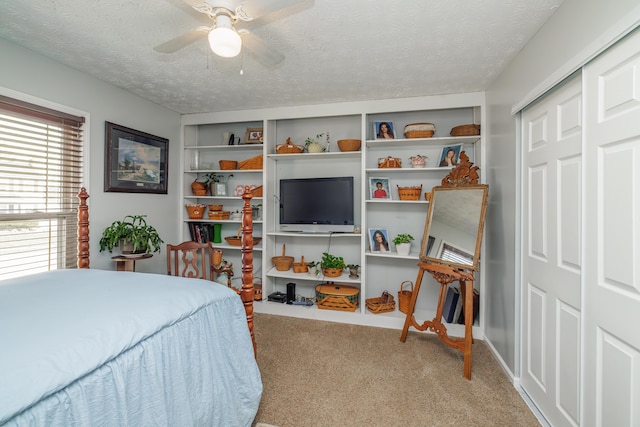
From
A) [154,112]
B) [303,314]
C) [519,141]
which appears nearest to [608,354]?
[519,141]

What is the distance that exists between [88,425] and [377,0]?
2.19 metres

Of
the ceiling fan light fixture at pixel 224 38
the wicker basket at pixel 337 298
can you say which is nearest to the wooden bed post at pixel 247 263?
the ceiling fan light fixture at pixel 224 38

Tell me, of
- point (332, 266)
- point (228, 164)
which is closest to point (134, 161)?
point (228, 164)

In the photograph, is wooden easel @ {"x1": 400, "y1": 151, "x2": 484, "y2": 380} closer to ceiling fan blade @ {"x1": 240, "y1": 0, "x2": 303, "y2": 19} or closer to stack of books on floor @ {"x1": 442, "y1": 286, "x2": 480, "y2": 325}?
stack of books on floor @ {"x1": 442, "y1": 286, "x2": 480, "y2": 325}

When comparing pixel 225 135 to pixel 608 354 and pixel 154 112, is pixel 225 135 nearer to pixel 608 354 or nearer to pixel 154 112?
pixel 154 112

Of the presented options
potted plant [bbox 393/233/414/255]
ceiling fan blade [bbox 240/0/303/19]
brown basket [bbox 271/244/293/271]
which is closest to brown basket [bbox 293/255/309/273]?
brown basket [bbox 271/244/293/271]

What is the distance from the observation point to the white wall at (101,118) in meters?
2.12

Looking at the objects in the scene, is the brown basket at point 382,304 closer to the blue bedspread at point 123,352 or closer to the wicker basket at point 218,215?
the blue bedspread at point 123,352

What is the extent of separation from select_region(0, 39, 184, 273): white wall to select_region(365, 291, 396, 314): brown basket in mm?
2442

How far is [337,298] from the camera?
10.5ft

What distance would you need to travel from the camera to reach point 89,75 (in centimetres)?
255

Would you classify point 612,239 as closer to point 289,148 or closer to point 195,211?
point 289,148

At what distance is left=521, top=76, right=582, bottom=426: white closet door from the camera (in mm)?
1494

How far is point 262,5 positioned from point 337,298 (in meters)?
2.68
